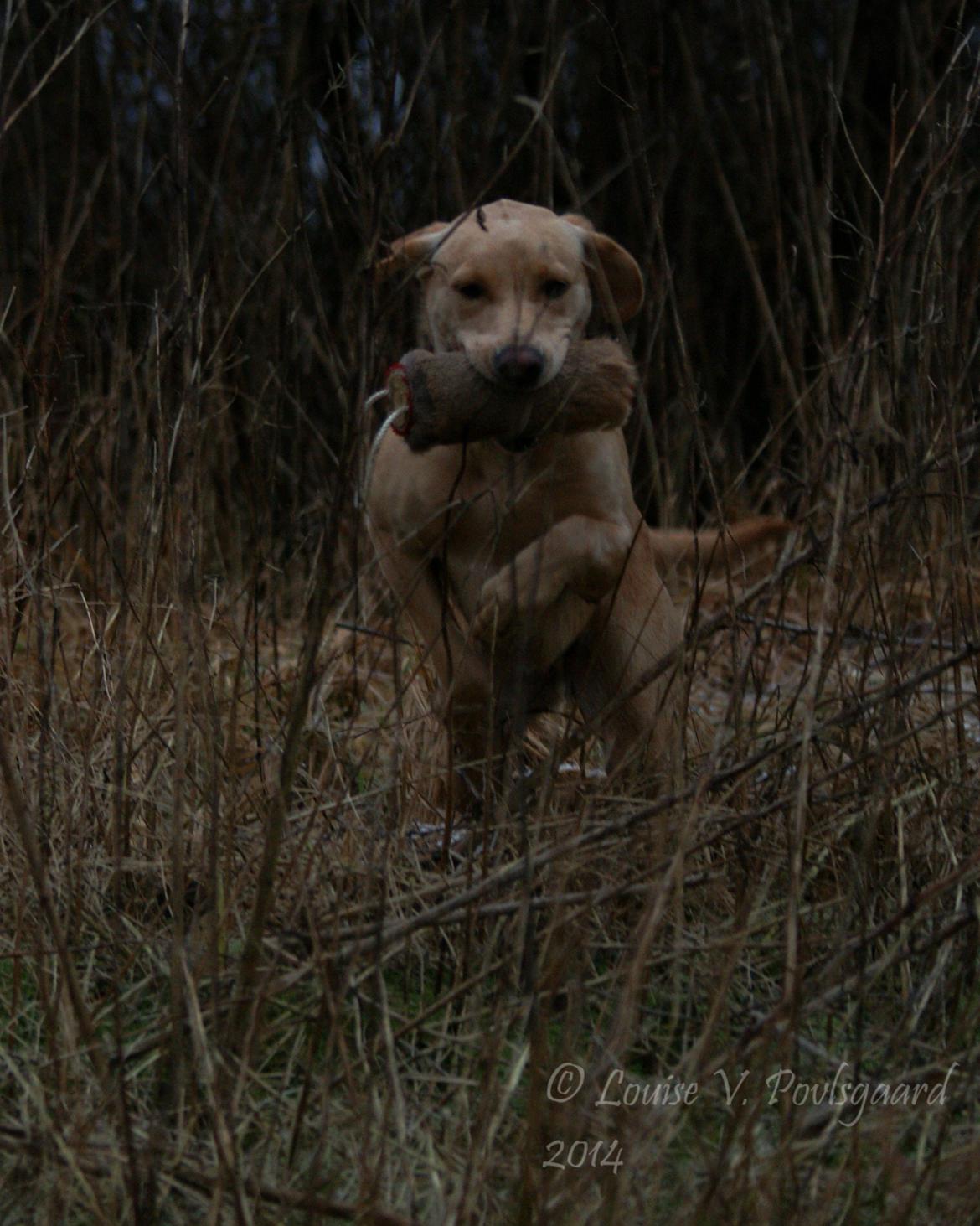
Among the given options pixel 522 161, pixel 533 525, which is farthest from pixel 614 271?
pixel 522 161

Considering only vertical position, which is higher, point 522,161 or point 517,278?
point 517,278

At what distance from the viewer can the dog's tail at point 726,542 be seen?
10.6 ft

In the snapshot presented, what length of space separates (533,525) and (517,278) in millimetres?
553

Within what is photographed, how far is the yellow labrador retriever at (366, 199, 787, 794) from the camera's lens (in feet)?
11.0

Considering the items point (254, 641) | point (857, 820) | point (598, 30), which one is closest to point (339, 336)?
point (598, 30)

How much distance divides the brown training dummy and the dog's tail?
1.10 ft

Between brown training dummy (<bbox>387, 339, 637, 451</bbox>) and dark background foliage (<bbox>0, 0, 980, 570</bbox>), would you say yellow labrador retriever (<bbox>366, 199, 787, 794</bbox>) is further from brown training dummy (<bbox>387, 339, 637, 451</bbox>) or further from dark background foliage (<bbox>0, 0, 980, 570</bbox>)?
dark background foliage (<bbox>0, 0, 980, 570</bbox>)

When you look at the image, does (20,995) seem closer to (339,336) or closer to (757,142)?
(339,336)

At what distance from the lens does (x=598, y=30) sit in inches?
289

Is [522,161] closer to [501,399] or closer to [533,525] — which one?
[533,525]

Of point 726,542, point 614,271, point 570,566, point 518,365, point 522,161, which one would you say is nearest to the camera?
point 518,365

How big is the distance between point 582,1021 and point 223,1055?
619 mm

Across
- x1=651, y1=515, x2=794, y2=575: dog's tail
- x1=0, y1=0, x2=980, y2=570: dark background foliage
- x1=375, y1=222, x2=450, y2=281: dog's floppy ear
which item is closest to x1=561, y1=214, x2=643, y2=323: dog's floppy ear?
x1=375, y1=222, x2=450, y2=281: dog's floppy ear

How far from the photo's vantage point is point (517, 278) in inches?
134
